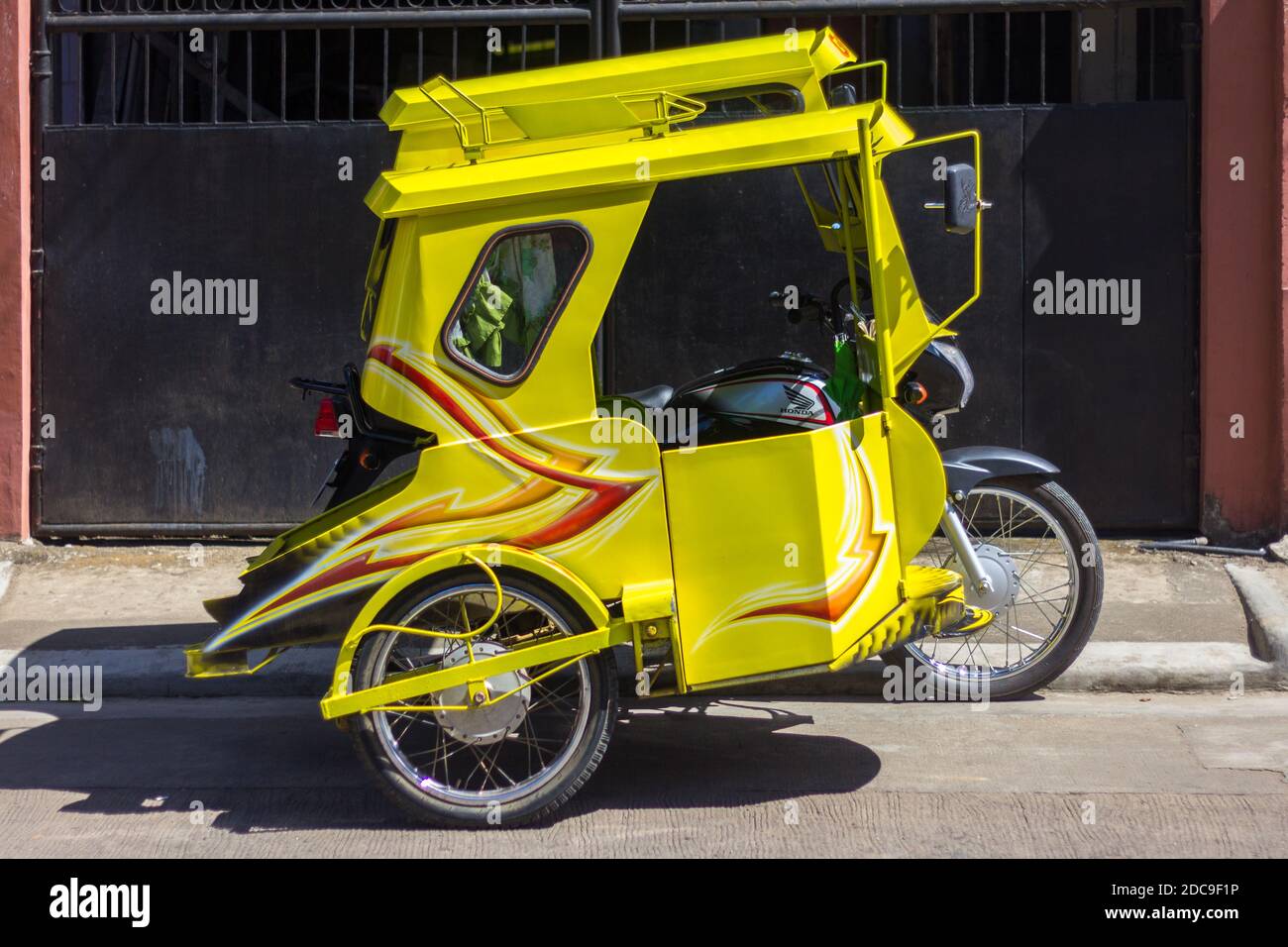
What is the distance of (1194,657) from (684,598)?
113 inches

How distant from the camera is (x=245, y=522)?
884 cm

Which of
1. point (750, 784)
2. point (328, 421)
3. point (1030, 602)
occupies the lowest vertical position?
point (750, 784)

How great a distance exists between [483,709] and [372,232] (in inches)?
171

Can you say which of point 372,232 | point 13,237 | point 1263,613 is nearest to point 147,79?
point 13,237

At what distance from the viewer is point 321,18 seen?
869 cm

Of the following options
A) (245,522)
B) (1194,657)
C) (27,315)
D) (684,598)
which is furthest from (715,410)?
(27,315)

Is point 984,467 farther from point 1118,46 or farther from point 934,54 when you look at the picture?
point 1118,46

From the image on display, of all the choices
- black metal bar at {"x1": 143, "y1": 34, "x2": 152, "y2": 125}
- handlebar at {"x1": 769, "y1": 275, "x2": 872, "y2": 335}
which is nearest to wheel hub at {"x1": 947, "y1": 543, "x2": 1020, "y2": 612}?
Answer: handlebar at {"x1": 769, "y1": 275, "x2": 872, "y2": 335}

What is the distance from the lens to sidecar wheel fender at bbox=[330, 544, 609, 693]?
4.99 m

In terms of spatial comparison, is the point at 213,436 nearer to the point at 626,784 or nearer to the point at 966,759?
the point at 626,784

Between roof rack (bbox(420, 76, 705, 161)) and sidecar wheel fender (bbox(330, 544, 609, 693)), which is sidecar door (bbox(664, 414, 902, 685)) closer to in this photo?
sidecar wheel fender (bbox(330, 544, 609, 693))

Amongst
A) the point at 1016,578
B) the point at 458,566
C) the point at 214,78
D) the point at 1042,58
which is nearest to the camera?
the point at 458,566

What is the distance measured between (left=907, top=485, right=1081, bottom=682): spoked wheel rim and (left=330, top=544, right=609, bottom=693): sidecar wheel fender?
5.59ft

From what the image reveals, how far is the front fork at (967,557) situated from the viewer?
6.04 meters
